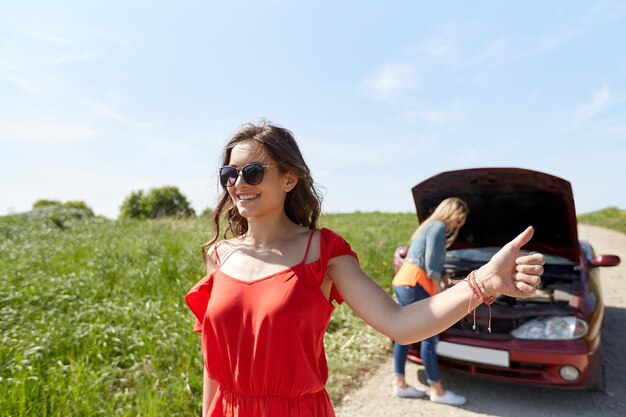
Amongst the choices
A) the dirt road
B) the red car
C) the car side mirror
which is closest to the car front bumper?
the red car

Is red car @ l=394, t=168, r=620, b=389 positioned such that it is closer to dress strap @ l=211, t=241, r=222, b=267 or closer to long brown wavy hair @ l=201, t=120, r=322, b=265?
long brown wavy hair @ l=201, t=120, r=322, b=265

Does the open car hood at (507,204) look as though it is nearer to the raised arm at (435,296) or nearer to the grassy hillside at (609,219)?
the raised arm at (435,296)

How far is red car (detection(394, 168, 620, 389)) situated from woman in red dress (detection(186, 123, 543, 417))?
2.44 metres

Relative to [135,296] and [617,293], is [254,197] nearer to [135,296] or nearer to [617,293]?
[135,296]

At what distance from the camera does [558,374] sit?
340 centimetres

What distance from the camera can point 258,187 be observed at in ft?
5.38

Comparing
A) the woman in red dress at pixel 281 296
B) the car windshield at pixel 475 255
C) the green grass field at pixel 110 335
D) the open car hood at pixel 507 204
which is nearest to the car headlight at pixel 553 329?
the open car hood at pixel 507 204

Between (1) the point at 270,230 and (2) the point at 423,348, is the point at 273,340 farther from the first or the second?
(2) the point at 423,348

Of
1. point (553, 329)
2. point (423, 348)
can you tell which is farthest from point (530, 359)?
point (423, 348)

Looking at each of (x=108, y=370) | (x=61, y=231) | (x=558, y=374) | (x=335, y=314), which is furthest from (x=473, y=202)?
(x=61, y=231)

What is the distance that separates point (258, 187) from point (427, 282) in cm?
257

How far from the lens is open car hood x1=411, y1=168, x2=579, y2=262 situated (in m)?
4.02

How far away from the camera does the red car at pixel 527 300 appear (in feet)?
11.2

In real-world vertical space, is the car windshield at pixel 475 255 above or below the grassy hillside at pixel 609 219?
above
